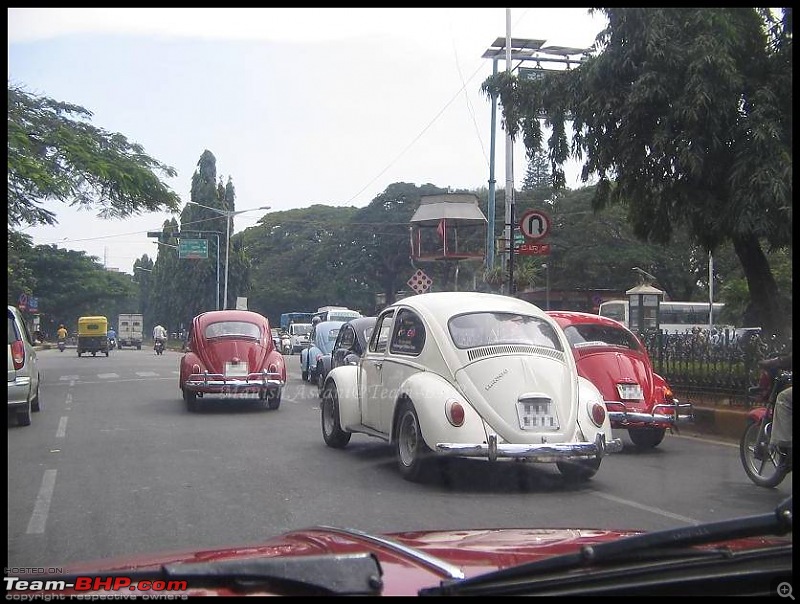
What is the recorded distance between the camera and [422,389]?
8.81 meters

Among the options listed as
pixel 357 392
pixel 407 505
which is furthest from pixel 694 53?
pixel 407 505

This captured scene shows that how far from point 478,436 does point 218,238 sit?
111 ft

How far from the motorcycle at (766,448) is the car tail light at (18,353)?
959cm

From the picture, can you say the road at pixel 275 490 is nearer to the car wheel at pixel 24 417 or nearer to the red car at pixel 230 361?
the car wheel at pixel 24 417

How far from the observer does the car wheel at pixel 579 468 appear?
29.7ft

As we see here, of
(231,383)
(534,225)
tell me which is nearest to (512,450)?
(231,383)

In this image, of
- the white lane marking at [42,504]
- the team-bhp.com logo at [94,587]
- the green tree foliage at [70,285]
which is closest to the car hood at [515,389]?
the white lane marking at [42,504]

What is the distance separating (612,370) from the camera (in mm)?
11273

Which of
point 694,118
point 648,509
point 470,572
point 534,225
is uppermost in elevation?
point 694,118

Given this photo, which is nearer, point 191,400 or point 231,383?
point 231,383

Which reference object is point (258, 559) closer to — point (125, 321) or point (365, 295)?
point (365, 295)

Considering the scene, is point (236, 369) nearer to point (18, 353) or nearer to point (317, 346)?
point (18, 353)

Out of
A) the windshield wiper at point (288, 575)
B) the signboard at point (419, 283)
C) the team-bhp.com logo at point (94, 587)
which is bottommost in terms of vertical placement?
the team-bhp.com logo at point (94, 587)

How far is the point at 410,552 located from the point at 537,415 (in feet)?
17.7
